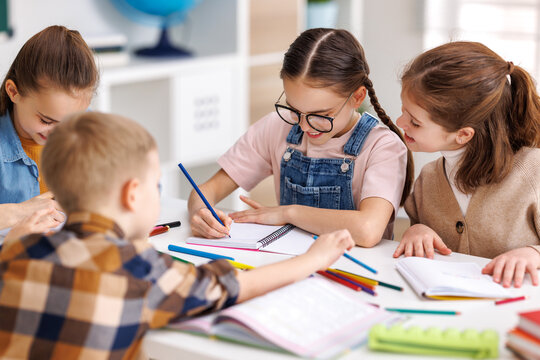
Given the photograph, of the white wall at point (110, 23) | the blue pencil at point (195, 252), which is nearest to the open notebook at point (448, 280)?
the blue pencil at point (195, 252)

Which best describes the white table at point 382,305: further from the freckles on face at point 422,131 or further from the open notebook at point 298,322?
the freckles on face at point 422,131

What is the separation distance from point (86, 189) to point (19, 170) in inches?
33.0

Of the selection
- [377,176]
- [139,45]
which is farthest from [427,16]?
[377,176]

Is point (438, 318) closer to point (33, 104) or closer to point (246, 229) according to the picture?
point (246, 229)

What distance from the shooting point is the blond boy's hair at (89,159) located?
0.99 metres

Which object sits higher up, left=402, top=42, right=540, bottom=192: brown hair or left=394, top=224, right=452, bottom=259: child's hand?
left=402, top=42, right=540, bottom=192: brown hair

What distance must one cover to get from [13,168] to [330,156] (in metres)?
0.80

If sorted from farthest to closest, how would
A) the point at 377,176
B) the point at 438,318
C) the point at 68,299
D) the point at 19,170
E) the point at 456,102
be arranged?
the point at 19,170
the point at 377,176
the point at 456,102
the point at 438,318
the point at 68,299

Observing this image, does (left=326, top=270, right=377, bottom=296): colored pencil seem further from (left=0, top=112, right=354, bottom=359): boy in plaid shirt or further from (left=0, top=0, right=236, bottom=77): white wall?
(left=0, top=0, right=236, bottom=77): white wall

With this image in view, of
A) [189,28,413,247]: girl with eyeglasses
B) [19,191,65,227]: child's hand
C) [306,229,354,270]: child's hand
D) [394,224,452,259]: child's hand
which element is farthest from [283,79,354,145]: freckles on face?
[19,191,65,227]: child's hand

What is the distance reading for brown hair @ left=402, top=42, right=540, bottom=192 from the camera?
1.46 metres

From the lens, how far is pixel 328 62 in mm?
1591

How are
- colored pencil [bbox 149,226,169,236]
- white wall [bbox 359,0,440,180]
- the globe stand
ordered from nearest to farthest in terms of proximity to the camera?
colored pencil [bbox 149,226,169,236] < the globe stand < white wall [bbox 359,0,440,180]

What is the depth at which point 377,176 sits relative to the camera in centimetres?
159
